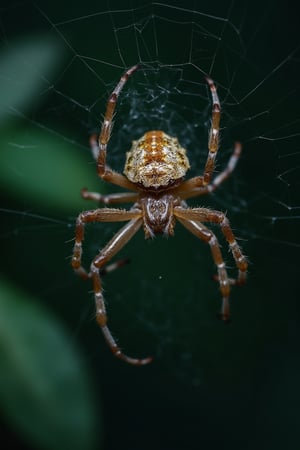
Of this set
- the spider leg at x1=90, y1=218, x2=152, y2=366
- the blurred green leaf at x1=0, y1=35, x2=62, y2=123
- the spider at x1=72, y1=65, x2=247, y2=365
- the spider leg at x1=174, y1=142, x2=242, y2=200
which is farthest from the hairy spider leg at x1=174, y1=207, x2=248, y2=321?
the blurred green leaf at x1=0, y1=35, x2=62, y2=123

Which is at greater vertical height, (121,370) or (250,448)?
(121,370)

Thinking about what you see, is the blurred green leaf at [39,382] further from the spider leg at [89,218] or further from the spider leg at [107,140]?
the spider leg at [107,140]

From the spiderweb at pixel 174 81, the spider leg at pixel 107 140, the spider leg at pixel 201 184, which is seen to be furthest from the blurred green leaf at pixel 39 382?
the spider leg at pixel 201 184

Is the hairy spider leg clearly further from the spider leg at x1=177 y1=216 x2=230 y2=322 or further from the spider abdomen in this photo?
the spider abdomen

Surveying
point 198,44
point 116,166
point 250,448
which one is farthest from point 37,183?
point 250,448

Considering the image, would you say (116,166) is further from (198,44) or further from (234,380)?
(234,380)

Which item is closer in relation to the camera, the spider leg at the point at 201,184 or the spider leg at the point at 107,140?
the spider leg at the point at 107,140
